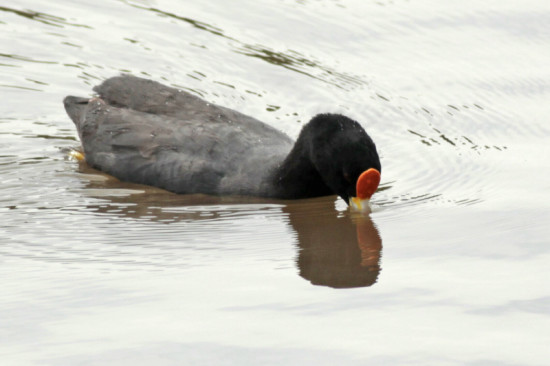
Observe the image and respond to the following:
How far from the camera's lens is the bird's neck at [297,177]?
28.1 ft

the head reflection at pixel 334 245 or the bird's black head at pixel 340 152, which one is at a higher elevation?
the bird's black head at pixel 340 152

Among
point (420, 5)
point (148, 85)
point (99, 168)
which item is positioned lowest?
point (99, 168)

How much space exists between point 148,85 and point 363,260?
3.52m

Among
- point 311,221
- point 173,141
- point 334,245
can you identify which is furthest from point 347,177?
point 173,141

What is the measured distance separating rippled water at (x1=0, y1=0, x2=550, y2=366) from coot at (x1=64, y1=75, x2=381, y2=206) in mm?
181

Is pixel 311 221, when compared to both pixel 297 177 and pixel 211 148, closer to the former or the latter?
pixel 297 177

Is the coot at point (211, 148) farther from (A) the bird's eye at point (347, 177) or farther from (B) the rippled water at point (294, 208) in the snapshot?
(B) the rippled water at point (294, 208)

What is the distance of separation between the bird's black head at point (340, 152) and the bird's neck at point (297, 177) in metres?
0.12

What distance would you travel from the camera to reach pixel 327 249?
7.38 meters

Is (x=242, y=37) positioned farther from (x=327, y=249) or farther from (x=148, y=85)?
(x=327, y=249)

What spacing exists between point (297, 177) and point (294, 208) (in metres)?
0.26

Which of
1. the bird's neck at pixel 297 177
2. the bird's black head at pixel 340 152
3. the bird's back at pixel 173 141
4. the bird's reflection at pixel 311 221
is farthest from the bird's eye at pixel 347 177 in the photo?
the bird's back at pixel 173 141

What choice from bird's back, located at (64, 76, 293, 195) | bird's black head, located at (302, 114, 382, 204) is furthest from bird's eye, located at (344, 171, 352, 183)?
bird's back, located at (64, 76, 293, 195)

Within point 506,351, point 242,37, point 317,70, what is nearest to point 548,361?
point 506,351
